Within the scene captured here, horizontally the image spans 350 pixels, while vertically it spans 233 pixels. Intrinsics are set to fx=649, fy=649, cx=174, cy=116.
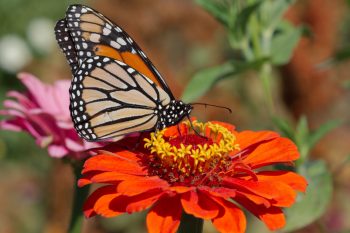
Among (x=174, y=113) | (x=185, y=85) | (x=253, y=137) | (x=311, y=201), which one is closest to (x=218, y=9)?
(x=174, y=113)

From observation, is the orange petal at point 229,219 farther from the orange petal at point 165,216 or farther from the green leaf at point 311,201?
the green leaf at point 311,201

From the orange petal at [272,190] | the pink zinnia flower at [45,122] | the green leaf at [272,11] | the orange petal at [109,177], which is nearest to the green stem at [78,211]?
the pink zinnia flower at [45,122]

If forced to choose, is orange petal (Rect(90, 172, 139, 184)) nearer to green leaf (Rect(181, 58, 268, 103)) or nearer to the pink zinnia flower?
the pink zinnia flower

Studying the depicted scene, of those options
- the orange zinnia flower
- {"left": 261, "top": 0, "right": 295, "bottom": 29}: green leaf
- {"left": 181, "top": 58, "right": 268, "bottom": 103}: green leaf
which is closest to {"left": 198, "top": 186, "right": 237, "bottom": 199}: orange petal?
the orange zinnia flower

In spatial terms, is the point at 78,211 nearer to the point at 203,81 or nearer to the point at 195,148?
the point at 195,148

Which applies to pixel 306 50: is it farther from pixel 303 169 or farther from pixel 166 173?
pixel 166 173

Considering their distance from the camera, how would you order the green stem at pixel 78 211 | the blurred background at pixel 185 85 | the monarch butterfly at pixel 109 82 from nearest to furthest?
the green stem at pixel 78 211
the monarch butterfly at pixel 109 82
the blurred background at pixel 185 85

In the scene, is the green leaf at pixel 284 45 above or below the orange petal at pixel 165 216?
above
